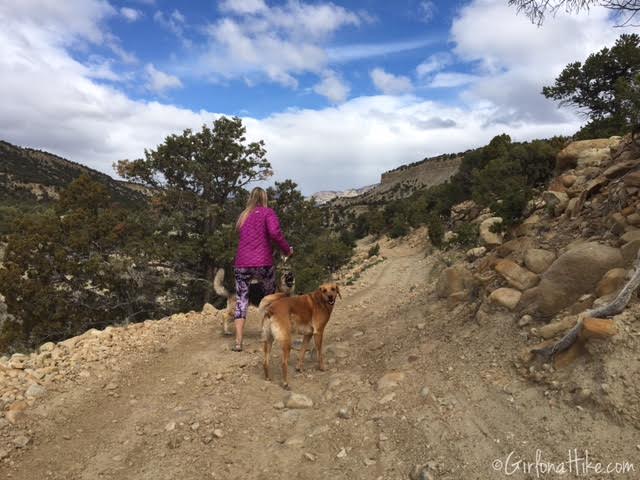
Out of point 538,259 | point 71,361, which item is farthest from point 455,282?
point 71,361

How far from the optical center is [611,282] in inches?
165

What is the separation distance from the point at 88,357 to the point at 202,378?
5.85ft

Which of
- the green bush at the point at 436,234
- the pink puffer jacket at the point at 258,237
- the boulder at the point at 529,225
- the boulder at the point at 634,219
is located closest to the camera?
the boulder at the point at 634,219

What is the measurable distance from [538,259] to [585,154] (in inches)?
166

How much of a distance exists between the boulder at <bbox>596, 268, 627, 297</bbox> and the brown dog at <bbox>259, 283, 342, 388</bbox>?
2.85 metres

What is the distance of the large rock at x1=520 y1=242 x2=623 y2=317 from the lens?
14.9ft

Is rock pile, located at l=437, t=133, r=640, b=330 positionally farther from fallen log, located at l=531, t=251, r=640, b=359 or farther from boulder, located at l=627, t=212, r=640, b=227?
fallen log, located at l=531, t=251, r=640, b=359

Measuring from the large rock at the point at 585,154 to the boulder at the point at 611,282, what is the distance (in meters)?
4.47

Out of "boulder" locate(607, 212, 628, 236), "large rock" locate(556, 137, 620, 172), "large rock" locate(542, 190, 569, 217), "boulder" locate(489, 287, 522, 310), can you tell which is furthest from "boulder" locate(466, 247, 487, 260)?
"boulder" locate(607, 212, 628, 236)

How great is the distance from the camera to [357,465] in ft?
11.4

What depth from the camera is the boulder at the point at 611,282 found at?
4125mm

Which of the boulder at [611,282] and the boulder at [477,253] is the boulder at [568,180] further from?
the boulder at [611,282]

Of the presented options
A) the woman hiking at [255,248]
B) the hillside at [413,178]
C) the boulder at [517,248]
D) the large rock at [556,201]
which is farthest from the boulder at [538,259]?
the hillside at [413,178]

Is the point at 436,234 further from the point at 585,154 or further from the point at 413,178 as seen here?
the point at 413,178
